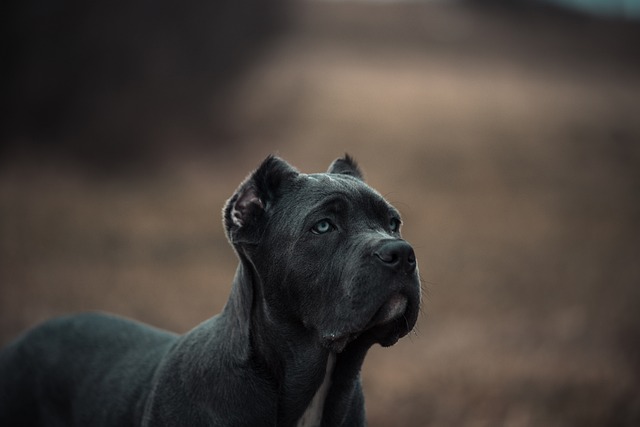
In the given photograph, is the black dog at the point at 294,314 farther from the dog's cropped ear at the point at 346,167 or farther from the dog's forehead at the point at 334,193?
the dog's cropped ear at the point at 346,167

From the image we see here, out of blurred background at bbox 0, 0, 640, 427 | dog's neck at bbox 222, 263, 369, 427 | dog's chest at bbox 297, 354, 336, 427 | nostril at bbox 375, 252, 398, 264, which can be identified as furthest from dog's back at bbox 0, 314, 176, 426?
blurred background at bbox 0, 0, 640, 427

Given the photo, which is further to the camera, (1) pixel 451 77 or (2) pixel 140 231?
(1) pixel 451 77

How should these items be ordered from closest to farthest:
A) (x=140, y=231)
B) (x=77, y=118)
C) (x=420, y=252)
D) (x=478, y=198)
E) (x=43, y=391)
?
(x=43, y=391), (x=420, y=252), (x=140, y=231), (x=478, y=198), (x=77, y=118)

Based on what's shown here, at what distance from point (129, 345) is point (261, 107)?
72.5ft

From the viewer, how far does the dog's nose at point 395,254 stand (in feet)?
11.3

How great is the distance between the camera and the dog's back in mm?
4543

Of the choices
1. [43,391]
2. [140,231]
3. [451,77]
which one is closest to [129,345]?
[43,391]

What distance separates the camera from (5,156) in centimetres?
2328

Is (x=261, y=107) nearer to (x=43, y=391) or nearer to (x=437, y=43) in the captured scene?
(x=437, y=43)

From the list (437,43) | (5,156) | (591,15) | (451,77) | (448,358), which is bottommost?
(5,156)

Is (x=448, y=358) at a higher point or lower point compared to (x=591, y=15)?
lower

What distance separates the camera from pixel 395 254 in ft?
11.3

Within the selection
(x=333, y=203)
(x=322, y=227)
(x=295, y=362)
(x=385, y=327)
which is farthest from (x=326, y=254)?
(x=295, y=362)

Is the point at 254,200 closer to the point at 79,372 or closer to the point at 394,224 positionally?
the point at 394,224
